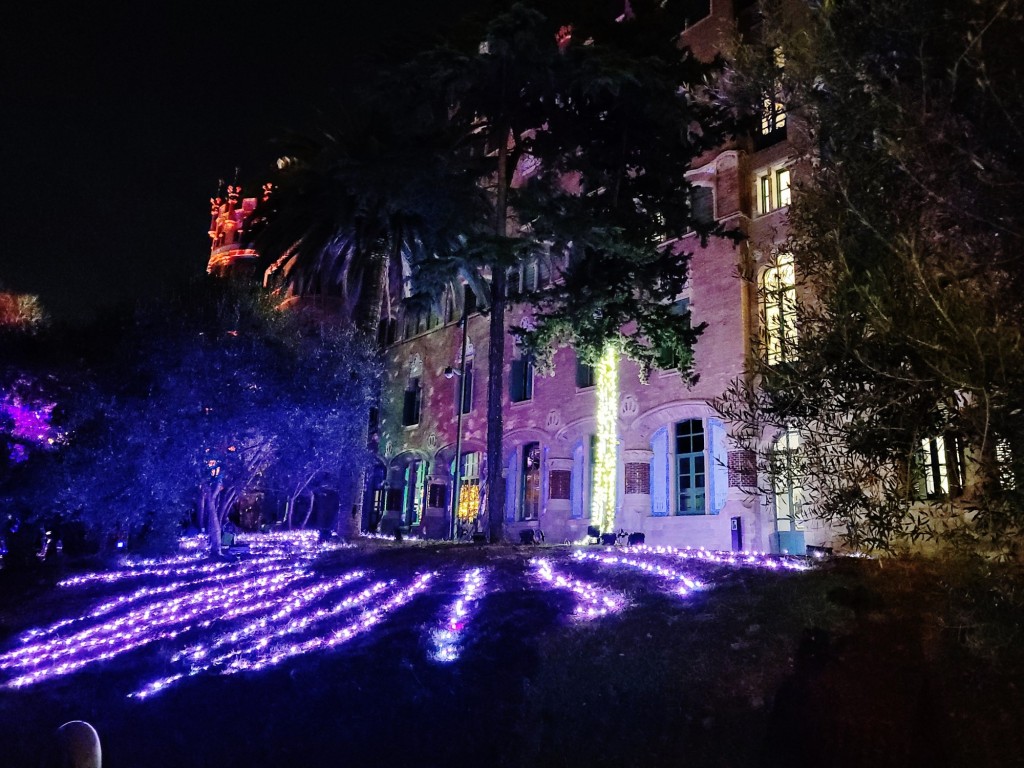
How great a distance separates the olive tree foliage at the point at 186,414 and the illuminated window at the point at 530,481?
6.34 meters

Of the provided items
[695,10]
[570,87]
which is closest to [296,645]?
[570,87]

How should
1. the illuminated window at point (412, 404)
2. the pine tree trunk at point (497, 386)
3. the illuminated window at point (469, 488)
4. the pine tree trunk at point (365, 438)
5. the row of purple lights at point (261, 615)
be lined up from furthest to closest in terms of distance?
the illuminated window at point (412, 404)
the pine tree trunk at point (365, 438)
the illuminated window at point (469, 488)
the pine tree trunk at point (497, 386)
the row of purple lights at point (261, 615)

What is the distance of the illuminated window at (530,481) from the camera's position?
910 inches

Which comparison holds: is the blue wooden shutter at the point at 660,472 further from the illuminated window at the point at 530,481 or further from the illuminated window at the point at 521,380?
the illuminated window at the point at 521,380

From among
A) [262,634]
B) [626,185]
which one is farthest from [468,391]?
[262,634]

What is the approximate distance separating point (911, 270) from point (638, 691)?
412cm

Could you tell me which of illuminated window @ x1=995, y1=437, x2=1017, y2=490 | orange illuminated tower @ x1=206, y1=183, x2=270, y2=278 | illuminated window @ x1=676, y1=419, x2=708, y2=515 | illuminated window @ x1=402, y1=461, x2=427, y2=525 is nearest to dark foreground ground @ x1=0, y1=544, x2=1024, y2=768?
illuminated window @ x1=995, y1=437, x2=1017, y2=490

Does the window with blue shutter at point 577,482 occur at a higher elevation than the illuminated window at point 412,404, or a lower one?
lower

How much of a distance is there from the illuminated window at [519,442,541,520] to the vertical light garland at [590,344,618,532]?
263cm

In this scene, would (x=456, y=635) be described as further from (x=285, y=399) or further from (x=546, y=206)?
(x=285, y=399)

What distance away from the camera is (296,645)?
30.8 ft

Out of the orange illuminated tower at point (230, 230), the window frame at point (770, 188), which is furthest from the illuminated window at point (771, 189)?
the orange illuminated tower at point (230, 230)

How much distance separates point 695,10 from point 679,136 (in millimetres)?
8450

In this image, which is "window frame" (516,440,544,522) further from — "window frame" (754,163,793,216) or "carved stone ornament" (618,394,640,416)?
"window frame" (754,163,793,216)
